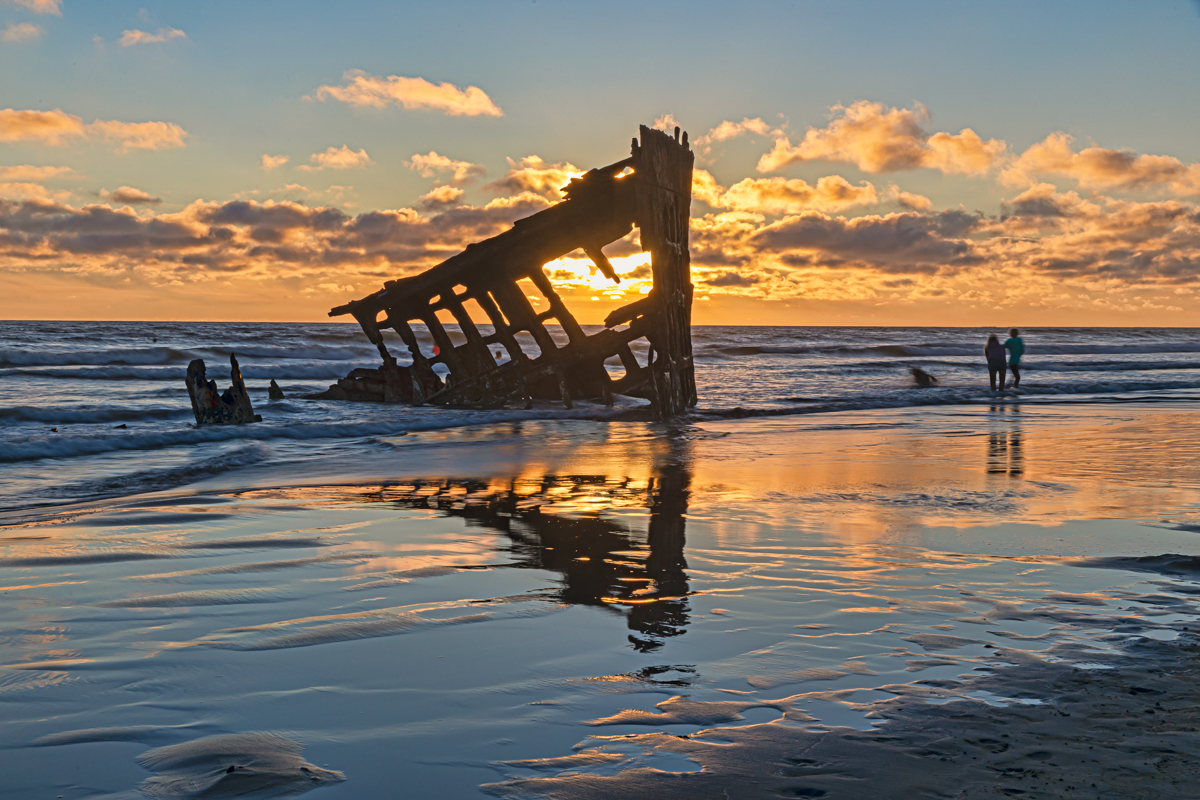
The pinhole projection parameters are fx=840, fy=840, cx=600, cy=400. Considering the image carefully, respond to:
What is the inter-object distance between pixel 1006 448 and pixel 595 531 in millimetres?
6576

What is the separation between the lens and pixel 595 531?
5551 mm

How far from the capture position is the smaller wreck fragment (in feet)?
41.6

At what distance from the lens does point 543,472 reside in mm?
8578

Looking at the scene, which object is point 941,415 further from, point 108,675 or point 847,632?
point 108,675

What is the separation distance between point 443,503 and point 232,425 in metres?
7.42

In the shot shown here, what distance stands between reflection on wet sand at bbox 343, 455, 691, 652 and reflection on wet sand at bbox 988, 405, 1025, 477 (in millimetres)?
3090

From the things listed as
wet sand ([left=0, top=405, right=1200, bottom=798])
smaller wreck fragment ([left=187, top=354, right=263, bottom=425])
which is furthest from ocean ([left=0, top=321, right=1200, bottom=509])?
wet sand ([left=0, top=405, right=1200, bottom=798])

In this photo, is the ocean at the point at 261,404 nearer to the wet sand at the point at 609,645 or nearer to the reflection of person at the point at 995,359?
the reflection of person at the point at 995,359

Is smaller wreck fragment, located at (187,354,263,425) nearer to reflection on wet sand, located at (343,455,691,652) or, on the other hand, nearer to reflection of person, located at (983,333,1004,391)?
reflection on wet sand, located at (343,455,691,652)

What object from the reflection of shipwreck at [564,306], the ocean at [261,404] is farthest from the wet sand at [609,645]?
the reflection of shipwreck at [564,306]

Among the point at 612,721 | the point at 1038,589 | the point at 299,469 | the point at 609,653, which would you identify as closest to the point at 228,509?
the point at 299,469

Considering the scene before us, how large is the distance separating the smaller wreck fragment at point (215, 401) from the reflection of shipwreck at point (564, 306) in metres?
3.62

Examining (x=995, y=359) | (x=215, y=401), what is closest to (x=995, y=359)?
(x=995, y=359)

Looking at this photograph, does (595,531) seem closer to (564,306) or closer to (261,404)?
(564,306)
